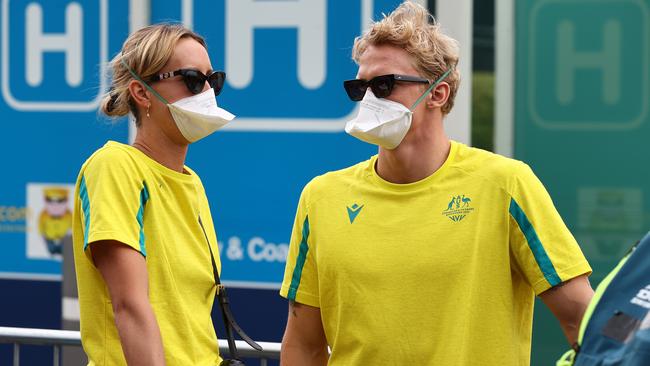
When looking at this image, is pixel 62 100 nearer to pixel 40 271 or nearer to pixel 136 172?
pixel 40 271

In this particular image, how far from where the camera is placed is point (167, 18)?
4.90 m

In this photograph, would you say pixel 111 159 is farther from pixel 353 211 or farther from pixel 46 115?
pixel 46 115

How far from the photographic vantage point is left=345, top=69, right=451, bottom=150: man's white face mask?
8.52ft

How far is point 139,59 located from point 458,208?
3.01 feet

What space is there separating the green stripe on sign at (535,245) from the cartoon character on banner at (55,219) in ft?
9.80

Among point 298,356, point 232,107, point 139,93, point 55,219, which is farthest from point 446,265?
point 55,219

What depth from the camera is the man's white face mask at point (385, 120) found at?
8.52 feet

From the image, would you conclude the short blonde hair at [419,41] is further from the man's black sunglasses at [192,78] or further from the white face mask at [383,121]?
the man's black sunglasses at [192,78]

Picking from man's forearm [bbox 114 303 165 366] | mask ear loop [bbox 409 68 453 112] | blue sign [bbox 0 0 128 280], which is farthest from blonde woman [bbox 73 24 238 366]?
blue sign [bbox 0 0 128 280]

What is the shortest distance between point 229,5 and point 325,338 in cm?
230

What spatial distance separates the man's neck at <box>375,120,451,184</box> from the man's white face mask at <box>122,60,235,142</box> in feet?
1.79

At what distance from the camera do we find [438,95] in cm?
266

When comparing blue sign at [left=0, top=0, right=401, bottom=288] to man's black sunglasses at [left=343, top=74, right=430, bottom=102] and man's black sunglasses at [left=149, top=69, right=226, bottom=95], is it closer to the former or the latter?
man's black sunglasses at [left=149, top=69, right=226, bottom=95]

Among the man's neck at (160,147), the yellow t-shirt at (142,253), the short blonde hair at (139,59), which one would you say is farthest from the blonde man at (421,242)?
the short blonde hair at (139,59)
